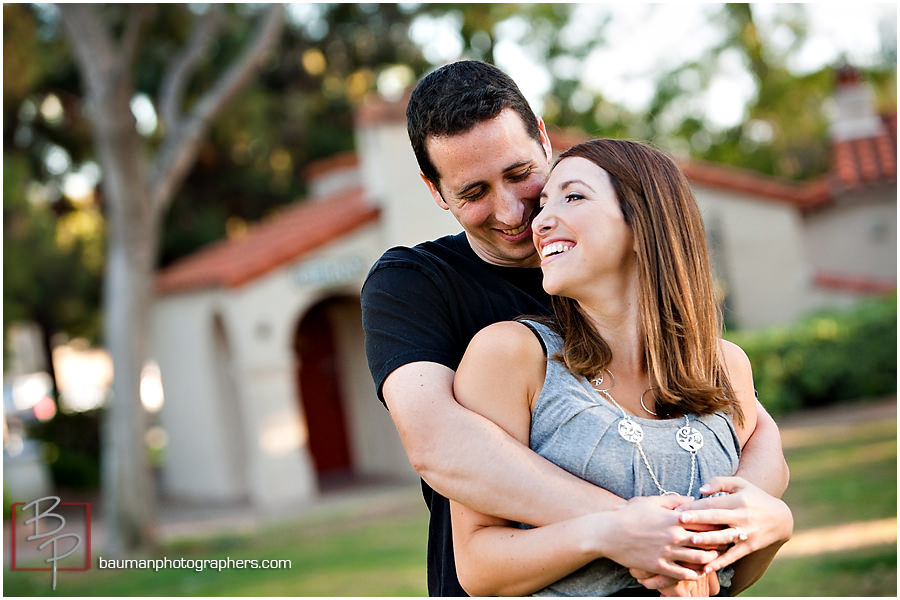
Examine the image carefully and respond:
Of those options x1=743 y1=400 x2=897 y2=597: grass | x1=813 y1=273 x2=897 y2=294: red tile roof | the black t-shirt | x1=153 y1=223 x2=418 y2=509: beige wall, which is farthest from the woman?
x1=813 y1=273 x2=897 y2=294: red tile roof

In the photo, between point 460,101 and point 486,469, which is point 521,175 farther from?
point 486,469

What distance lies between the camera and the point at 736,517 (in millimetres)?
2100

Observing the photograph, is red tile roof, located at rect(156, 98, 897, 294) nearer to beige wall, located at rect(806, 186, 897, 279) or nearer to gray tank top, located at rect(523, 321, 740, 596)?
beige wall, located at rect(806, 186, 897, 279)

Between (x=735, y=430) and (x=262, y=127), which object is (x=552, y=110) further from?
(x=735, y=430)

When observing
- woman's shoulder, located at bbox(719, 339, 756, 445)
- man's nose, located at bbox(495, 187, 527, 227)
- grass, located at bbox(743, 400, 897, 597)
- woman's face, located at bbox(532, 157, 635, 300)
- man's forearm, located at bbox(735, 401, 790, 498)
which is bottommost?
grass, located at bbox(743, 400, 897, 597)

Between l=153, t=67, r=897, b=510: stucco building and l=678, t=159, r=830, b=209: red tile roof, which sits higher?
l=678, t=159, r=830, b=209: red tile roof

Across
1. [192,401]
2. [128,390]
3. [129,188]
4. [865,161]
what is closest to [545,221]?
[129,188]

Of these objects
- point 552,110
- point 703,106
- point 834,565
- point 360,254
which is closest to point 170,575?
point 360,254

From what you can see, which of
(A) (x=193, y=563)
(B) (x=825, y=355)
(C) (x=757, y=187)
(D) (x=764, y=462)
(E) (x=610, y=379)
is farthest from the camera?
(C) (x=757, y=187)

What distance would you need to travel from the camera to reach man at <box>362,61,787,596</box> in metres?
2.08

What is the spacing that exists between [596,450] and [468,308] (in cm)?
49

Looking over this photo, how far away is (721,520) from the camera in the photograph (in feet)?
6.78

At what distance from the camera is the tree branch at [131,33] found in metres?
11.4

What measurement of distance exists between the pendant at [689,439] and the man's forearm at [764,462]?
0.51ft
